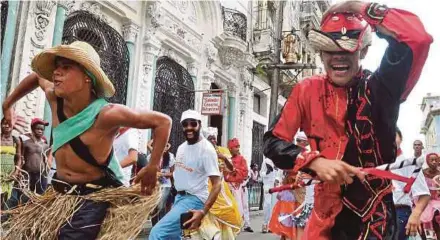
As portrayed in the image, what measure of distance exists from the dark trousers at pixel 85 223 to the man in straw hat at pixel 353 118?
45.3 inches

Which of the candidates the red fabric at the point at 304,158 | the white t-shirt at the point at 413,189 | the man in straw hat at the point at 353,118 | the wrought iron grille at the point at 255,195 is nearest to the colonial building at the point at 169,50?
the wrought iron grille at the point at 255,195

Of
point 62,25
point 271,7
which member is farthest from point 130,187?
point 271,7

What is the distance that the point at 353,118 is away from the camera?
222 centimetres

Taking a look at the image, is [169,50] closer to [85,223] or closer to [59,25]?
[59,25]

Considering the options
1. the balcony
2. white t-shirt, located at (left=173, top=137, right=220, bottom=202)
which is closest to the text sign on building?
the balcony

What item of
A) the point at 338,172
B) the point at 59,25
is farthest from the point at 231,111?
the point at 338,172

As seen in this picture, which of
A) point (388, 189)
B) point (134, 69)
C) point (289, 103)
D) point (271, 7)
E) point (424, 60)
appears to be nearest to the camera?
point (424, 60)

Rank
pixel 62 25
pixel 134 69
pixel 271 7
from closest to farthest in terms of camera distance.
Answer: pixel 62 25, pixel 134 69, pixel 271 7

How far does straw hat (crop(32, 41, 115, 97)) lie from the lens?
2.80 metres

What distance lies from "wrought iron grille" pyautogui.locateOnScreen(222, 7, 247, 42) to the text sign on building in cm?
356

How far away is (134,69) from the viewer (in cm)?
1191

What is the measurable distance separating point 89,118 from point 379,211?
1674 mm

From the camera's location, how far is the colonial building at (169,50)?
28.0 feet

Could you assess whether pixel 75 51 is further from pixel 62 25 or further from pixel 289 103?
pixel 62 25
